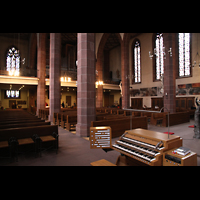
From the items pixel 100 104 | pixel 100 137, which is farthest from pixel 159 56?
pixel 100 137

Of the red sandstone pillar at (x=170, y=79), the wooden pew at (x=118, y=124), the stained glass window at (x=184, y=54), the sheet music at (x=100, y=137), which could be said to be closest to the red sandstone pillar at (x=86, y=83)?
the wooden pew at (x=118, y=124)

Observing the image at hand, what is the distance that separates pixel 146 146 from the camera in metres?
3.49

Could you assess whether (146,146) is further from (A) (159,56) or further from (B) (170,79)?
(A) (159,56)

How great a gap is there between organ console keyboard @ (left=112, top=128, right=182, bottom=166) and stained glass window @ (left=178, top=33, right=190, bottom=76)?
19108 mm

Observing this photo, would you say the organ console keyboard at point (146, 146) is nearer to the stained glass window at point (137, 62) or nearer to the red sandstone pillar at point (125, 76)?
the red sandstone pillar at point (125, 76)

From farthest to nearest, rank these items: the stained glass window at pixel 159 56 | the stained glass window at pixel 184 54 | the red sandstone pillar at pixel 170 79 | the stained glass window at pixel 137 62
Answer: the stained glass window at pixel 137 62 → the stained glass window at pixel 159 56 → the stained glass window at pixel 184 54 → the red sandstone pillar at pixel 170 79

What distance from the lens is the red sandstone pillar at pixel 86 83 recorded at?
26.3 feet

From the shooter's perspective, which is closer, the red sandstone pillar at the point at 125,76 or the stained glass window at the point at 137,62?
the red sandstone pillar at the point at 125,76

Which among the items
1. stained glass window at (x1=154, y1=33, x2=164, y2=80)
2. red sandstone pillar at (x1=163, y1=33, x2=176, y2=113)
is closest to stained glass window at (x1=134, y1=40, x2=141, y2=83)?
stained glass window at (x1=154, y1=33, x2=164, y2=80)

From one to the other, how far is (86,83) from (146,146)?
5.21 meters

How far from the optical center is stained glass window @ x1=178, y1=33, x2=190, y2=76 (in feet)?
64.0

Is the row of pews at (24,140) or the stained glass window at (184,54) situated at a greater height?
the stained glass window at (184,54)
